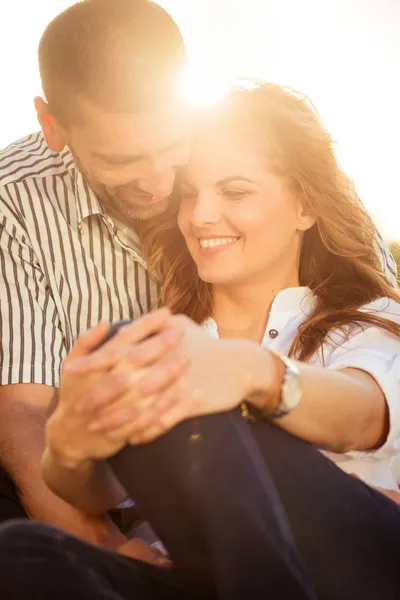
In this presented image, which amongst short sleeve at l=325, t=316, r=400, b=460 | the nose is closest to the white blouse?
short sleeve at l=325, t=316, r=400, b=460

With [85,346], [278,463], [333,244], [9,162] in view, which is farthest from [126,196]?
[278,463]

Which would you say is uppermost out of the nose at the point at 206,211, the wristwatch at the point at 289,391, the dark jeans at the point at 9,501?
the nose at the point at 206,211

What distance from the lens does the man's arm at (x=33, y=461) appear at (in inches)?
76.5

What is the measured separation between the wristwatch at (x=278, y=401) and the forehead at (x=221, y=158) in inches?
42.5

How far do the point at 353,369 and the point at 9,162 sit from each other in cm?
167

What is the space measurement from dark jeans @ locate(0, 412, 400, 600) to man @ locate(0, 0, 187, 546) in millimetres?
851

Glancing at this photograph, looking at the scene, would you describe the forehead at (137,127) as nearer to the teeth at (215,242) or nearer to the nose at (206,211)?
the nose at (206,211)

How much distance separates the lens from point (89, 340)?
1.33 meters

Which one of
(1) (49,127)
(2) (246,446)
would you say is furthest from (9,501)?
(1) (49,127)

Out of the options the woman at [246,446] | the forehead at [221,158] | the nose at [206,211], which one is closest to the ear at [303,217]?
the forehead at [221,158]

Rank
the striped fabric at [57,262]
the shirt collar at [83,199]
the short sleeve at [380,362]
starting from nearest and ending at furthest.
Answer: the short sleeve at [380,362] < the striped fabric at [57,262] < the shirt collar at [83,199]

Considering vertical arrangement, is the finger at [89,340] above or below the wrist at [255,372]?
above

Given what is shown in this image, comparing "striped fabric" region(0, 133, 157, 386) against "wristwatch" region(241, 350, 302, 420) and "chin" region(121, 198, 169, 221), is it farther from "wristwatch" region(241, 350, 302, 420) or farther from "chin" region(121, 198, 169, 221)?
"wristwatch" region(241, 350, 302, 420)

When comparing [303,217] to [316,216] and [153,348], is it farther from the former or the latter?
[153,348]
